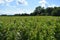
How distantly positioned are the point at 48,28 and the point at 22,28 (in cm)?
188

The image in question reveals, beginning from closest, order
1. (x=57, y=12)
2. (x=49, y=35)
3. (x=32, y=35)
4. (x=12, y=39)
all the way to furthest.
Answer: (x=12, y=39), (x=32, y=35), (x=49, y=35), (x=57, y=12)

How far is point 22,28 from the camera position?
426 inches

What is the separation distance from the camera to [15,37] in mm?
10047

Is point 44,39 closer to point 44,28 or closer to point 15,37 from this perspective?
point 44,28

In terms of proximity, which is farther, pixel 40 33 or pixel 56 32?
pixel 56 32

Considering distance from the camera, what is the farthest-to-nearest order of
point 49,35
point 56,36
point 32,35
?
1. point 56,36
2. point 49,35
3. point 32,35

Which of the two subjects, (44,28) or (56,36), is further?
(56,36)

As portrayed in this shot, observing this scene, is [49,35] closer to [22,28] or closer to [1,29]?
[22,28]

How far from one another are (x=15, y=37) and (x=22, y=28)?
0.93 m

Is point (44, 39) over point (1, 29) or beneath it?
beneath

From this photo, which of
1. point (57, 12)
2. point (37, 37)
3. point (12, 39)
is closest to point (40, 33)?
point (37, 37)

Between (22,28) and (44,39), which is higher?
(22,28)

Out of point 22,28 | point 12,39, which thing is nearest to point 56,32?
point 22,28

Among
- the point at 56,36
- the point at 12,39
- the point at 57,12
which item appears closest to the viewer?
the point at 12,39
